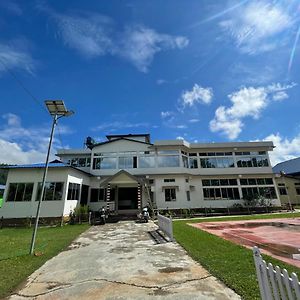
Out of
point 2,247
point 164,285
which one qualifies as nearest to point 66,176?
point 2,247

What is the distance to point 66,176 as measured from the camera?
16766mm

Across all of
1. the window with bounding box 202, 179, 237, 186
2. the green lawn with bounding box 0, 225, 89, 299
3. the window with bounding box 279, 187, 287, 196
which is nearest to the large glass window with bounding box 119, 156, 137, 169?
the window with bounding box 202, 179, 237, 186

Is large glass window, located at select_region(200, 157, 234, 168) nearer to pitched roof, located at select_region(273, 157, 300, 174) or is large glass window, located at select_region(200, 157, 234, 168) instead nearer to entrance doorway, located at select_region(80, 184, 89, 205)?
entrance doorway, located at select_region(80, 184, 89, 205)

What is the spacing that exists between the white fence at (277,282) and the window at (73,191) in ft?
54.5

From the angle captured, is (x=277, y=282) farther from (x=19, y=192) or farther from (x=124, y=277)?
(x=19, y=192)

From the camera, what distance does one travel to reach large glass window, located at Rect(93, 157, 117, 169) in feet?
75.3

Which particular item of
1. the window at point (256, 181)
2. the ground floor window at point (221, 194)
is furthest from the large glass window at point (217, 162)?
the ground floor window at point (221, 194)

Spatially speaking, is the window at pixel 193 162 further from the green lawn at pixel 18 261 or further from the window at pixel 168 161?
the green lawn at pixel 18 261

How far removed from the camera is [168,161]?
22.9m

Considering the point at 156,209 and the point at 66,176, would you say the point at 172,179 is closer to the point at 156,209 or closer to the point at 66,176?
the point at 156,209

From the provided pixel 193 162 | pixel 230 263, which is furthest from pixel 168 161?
pixel 230 263

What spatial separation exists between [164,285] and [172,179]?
1824cm

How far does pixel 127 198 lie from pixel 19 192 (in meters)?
9.92

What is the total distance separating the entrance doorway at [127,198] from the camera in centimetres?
2184
